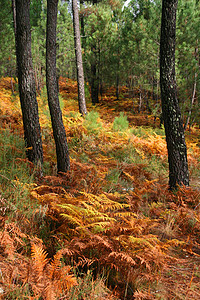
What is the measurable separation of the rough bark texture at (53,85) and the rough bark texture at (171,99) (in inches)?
76.3

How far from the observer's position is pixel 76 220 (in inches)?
94.0

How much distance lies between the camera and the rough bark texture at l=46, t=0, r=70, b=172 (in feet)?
13.4

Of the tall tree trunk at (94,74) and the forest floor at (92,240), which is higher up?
the tall tree trunk at (94,74)

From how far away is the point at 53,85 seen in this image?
13.7 ft

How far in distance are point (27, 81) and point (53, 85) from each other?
46 centimetres

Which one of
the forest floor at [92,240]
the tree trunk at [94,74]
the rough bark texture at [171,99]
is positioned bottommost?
the forest floor at [92,240]

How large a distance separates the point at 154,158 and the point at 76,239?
4.20m

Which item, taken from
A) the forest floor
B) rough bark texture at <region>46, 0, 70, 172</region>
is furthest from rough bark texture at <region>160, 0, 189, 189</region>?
rough bark texture at <region>46, 0, 70, 172</region>

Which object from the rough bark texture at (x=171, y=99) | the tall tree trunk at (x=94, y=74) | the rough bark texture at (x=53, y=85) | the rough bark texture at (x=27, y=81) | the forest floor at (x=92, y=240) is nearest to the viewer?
the forest floor at (x=92, y=240)

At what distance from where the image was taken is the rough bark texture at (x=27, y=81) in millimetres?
3835

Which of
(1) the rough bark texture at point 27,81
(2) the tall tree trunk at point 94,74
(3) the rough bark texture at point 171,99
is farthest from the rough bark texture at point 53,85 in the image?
(2) the tall tree trunk at point 94,74

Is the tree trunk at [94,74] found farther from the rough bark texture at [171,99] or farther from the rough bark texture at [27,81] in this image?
the rough bark texture at [171,99]

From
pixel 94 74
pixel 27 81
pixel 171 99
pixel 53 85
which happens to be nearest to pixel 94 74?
pixel 94 74

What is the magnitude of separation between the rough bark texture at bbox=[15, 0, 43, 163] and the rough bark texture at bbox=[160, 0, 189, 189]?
232cm
